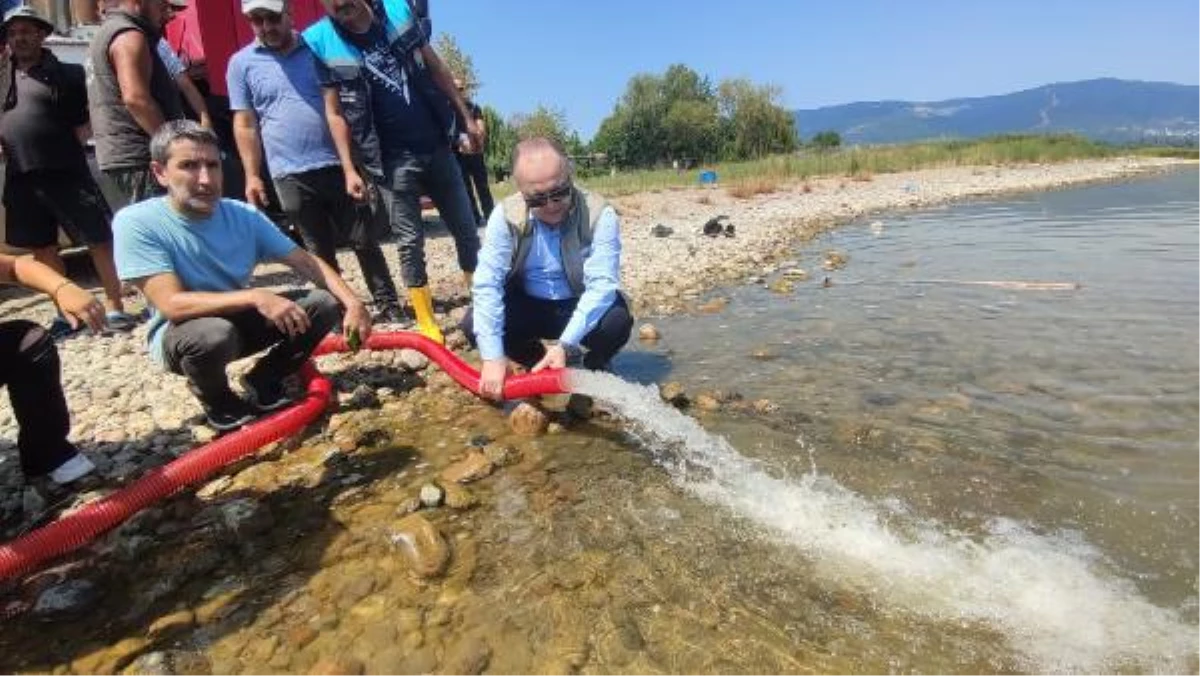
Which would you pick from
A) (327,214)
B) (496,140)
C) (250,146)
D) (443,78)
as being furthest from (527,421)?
(496,140)

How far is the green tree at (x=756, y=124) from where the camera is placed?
223ft

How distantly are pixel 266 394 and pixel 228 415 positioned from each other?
344 millimetres

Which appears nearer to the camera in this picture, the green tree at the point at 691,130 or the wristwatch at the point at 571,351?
the wristwatch at the point at 571,351

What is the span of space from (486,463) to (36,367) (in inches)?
80.0

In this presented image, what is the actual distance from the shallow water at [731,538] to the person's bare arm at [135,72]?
88.8 inches

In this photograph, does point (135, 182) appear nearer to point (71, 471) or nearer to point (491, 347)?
point (71, 471)

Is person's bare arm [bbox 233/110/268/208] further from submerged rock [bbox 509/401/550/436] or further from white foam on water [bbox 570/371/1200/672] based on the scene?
white foam on water [bbox 570/371/1200/672]

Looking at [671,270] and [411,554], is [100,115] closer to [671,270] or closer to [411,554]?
[411,554]

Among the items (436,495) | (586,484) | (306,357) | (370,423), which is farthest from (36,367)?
(586,484)

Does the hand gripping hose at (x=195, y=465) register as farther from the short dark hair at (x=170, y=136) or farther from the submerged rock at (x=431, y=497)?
the short dark hair at (x=170, y=136)

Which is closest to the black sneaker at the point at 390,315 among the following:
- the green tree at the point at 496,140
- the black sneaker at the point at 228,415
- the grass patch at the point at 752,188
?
the black sneaker at the point at 228,415

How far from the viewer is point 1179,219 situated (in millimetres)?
14117

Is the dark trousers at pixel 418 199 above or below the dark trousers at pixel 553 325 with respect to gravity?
above

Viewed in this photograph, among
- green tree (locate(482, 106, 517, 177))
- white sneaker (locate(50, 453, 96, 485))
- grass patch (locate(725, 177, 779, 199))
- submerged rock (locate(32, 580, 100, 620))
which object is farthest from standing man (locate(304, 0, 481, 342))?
green tree (locate(482, 106, 517, 177))
